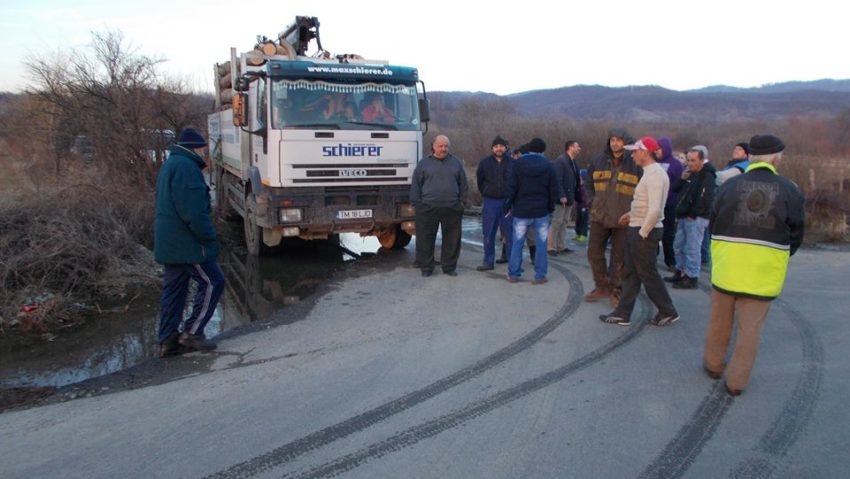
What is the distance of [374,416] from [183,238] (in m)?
2.42

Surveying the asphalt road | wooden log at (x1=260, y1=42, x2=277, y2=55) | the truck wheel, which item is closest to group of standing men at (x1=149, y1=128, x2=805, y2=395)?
the asphalt road

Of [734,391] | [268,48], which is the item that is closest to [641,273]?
[734,391]

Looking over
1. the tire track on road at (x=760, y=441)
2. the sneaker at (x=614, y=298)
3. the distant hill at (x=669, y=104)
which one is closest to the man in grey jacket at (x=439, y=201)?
the sneaker at (x=614, y=298)

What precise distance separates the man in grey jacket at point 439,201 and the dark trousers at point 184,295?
3.50 meters

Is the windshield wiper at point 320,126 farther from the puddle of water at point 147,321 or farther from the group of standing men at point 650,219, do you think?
the puddle of water at point 147,321

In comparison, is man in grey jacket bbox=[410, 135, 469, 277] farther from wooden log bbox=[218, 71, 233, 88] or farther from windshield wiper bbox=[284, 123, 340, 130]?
wooden log bbox=[218, 71, 233, 88]

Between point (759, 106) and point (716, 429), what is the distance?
124 meters

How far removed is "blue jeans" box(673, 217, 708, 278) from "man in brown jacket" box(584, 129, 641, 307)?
4.31ft

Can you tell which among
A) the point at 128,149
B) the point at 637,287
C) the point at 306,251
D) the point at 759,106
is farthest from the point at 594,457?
the point at 759,106

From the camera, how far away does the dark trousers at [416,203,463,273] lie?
869cm

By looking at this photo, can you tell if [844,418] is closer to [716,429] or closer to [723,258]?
[716,429]

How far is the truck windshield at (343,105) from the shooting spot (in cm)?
909

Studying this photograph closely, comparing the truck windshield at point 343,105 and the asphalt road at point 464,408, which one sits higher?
the truck windshield at point 343,105

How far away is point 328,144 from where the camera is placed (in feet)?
30.0
